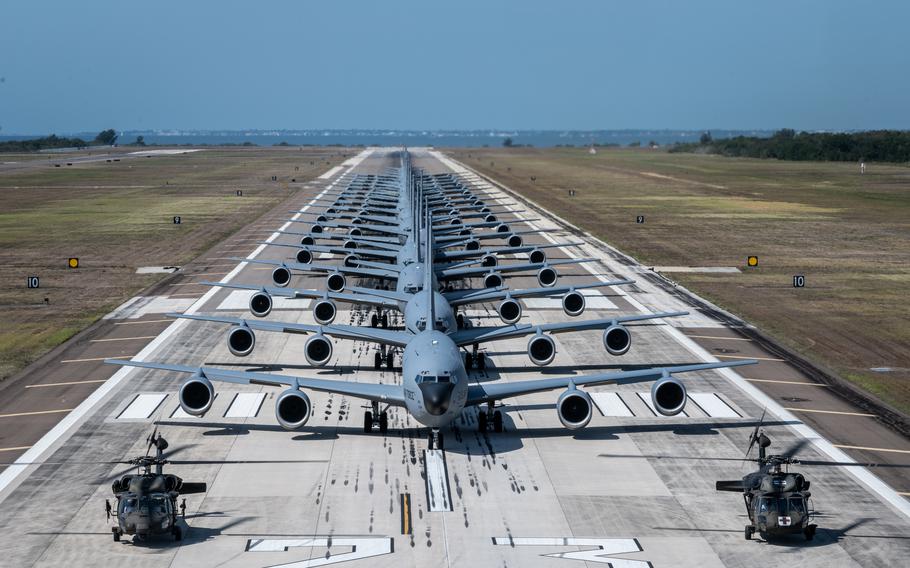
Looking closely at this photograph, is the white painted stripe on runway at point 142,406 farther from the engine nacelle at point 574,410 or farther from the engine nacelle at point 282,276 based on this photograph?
the engine nacelle at point 282,276

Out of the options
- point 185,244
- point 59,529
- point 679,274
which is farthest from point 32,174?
point 59,529

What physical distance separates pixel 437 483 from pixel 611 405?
11.7 meters

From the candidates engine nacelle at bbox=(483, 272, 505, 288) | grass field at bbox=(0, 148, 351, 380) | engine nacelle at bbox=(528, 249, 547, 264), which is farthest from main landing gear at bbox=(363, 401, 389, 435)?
engine nacelle at bbox=(528, 249, 547, 264)

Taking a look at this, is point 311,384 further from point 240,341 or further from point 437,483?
point 240,341

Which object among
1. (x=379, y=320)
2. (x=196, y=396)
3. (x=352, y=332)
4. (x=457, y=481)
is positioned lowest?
(x=379, y=320)

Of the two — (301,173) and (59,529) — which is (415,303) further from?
(301,173)

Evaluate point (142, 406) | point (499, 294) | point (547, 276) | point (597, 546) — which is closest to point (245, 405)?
point (142, 406)

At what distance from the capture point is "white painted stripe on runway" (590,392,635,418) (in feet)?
133

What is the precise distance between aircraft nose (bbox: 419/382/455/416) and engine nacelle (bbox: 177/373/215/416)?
739 cm

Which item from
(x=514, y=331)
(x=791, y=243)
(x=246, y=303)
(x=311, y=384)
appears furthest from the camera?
(x=791, y=243)

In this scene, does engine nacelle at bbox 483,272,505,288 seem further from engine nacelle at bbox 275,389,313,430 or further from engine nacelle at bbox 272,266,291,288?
engine nacelle at bbox 275,389,313,430

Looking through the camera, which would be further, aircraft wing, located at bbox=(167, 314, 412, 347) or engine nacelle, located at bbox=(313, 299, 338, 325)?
engine nacelle, located at bbox=(313, 299, 338, 325)

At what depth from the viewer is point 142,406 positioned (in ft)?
134

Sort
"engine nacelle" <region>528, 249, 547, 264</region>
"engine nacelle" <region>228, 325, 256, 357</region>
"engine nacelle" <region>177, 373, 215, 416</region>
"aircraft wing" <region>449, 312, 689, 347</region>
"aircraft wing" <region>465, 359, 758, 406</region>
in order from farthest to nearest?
"engine nacelle" <region>528, 249, 547, 264</region>
"engine nacelle" <region>228, 325, 256, 357</region>
"aircraft wing" <region>449, 312, 689, 347</region>
"aircraft wing" <region>465, 359, 758, 406</region>
"engine nacelle" <region>177, 373, 215, 416</region>
